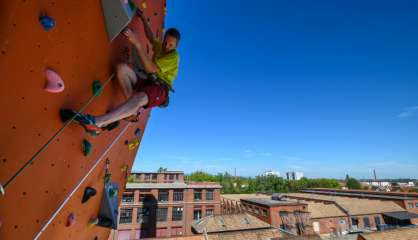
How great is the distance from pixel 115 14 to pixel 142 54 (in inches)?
16.1

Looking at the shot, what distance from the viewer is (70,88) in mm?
1374

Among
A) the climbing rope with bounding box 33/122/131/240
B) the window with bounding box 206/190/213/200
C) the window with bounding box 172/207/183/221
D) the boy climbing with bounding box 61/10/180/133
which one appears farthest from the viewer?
the window with bounding box 206/190/213/200

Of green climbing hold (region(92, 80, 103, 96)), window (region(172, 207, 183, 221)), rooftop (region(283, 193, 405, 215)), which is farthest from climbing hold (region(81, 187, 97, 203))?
rooftop (region(283, 193, 405, 215))

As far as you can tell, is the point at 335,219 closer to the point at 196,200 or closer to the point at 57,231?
the point at 196,200

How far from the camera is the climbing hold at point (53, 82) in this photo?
1166 mm

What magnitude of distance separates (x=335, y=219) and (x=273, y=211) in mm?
9896

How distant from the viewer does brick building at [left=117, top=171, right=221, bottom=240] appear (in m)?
24.3

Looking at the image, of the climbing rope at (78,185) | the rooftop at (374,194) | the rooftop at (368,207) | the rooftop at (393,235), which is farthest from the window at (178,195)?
the rooftop at (374,194)

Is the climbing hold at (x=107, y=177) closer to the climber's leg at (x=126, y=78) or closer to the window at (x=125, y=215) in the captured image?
the climber's leg at (x=126, y=78)

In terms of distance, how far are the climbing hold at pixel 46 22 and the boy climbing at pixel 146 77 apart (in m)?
0.65

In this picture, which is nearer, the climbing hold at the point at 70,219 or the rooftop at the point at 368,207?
the climbing hold at the point at 70,219

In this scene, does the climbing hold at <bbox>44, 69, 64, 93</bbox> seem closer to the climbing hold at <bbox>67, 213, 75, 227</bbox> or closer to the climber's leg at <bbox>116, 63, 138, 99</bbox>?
the climber's leg at <bbox>116, 63, 138, 99</bbox>

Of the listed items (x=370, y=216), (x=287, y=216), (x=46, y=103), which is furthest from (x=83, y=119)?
(x=370, y=216)

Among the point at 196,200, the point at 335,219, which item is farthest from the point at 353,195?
the point at 196,200
